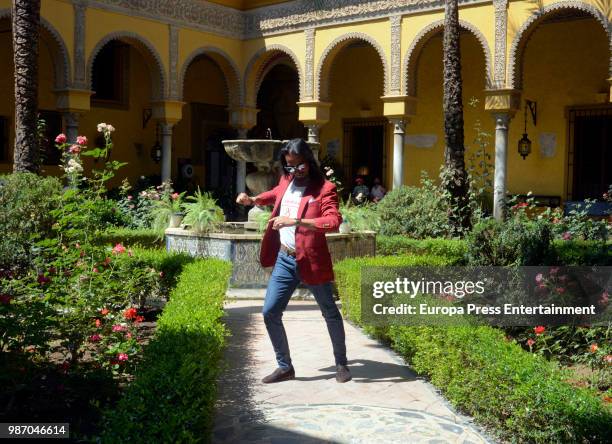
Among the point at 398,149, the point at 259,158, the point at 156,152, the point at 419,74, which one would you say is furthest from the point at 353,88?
the point at 259,158

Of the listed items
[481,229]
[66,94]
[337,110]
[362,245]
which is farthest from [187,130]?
[481,229]

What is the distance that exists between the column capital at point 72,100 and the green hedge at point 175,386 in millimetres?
11575

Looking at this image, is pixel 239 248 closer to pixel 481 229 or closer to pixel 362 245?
pixel 362 245

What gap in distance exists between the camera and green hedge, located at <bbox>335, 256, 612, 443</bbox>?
3090 mm

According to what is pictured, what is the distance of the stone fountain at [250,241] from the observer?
871cm

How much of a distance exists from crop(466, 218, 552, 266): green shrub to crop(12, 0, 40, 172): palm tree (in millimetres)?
5496

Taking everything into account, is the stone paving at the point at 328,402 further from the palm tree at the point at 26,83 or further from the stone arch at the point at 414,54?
the stone arch at the point at 414,54

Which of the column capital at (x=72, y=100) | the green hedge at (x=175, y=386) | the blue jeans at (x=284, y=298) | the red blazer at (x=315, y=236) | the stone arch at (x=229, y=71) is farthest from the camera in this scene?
the stone arch at (x=229, y=71)

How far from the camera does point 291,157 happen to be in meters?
4.51

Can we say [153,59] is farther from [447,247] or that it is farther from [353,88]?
[447,247]

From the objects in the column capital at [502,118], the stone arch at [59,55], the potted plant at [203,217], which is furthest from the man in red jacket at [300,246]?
the stone arch at [59,55]

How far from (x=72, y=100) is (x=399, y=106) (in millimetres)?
6898

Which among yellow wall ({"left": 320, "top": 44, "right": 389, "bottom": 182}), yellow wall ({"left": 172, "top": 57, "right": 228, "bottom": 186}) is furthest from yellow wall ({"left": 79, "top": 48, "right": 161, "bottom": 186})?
yellow wall ({"left": 320, "top": 44, "right": 389, "bottom": 182})

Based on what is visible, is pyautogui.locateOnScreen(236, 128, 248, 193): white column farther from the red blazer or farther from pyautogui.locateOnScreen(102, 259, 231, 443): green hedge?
the red blazer
